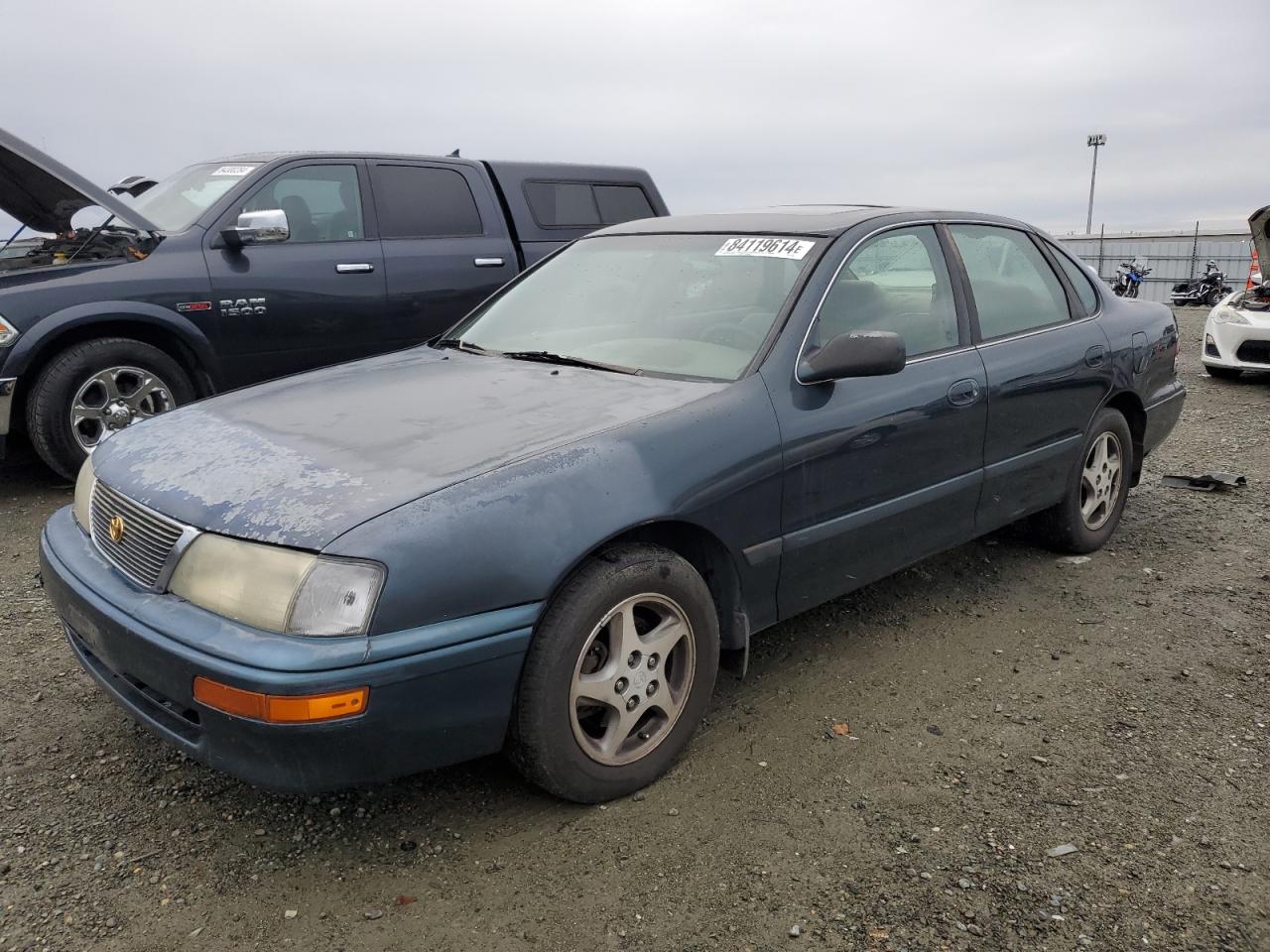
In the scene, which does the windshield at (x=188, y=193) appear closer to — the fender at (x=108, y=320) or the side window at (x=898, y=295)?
the fender at (x=108, y=320)

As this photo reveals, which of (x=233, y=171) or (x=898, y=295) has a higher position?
(x=233, y=171)

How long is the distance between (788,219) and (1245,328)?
7636mm

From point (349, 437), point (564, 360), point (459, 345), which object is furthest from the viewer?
point (459, 345)

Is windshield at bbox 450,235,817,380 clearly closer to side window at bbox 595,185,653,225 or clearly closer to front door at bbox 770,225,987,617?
front door at bbox 770,225,987,617

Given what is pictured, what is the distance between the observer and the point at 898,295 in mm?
3600

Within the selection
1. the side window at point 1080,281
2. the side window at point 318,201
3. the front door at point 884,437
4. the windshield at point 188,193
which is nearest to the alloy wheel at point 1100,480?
the side window at point 1080,281

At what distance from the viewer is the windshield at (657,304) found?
128 inches

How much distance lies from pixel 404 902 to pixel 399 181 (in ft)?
17.0

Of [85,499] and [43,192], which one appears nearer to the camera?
[85,499]

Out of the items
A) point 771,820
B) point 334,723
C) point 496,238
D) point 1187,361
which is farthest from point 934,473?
point 1187,361

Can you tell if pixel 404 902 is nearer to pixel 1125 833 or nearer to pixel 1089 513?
pixel 1125 833

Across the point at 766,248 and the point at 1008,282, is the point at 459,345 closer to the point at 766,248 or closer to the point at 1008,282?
the point at 766,248

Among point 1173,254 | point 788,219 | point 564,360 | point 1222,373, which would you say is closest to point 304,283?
point 564,360

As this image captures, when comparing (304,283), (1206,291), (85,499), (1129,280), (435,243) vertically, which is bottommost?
(1206,291)
